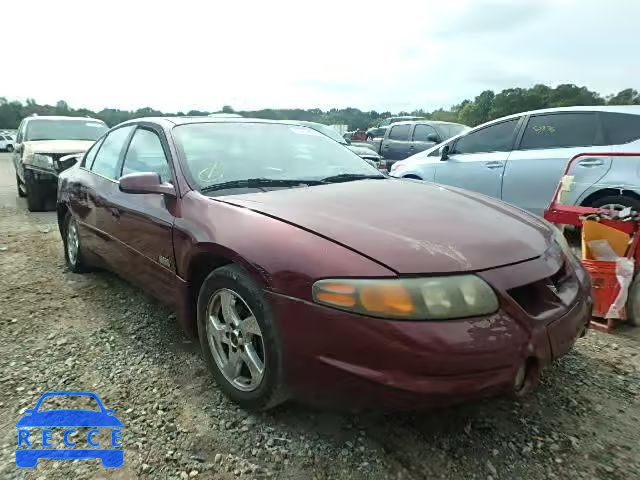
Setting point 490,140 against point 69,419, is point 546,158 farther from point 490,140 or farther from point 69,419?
point 69,419

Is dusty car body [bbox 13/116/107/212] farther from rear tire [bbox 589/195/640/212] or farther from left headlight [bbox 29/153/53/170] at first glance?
rear tire [bbox 589/195/640/212]

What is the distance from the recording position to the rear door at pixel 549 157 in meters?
4.71

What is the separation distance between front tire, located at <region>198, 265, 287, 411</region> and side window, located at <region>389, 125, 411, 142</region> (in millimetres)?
9777

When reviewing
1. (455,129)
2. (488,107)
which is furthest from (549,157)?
(488,107)

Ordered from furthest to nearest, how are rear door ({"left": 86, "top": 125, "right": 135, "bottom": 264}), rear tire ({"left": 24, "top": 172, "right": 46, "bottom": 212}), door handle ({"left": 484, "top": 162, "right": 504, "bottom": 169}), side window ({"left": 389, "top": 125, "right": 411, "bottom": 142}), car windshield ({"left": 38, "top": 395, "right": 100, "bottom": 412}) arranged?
side window ({"left": 389, "top": 125, "right": 411, "bottom": 142}) → rear tire ({"left": 24, "top": 172, "right": 46, "bottom": 212}) → door handle ({"left": 484, "top": 162, "right": 504, "bottom": 169}) → rear door ({"left": 86, "top": 125, "right": 135, "bottom": 264}) → car windshield ({"left": 38, "top": 395, "right": 100, "bottom": 412})

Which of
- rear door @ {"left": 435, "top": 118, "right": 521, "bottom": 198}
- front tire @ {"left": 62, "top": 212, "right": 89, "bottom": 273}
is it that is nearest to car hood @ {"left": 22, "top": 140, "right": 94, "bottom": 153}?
front tire @ {"left": 62, "top": 212, "right": 89, "bottom": 273}

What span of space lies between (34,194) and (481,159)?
21.5 feet

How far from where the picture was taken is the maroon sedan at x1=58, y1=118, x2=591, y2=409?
1.60m

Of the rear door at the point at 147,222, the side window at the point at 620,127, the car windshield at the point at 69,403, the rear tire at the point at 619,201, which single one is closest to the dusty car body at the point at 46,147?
the rear door at the point at 147,222

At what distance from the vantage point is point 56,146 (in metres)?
7.49

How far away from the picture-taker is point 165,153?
272 cm

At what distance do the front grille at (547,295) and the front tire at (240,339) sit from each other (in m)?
0.95

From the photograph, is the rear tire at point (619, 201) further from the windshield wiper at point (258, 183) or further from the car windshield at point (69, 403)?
the car windshield at point (69, 403)

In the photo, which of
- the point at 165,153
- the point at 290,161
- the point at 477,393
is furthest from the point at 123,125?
the point at 477,393
